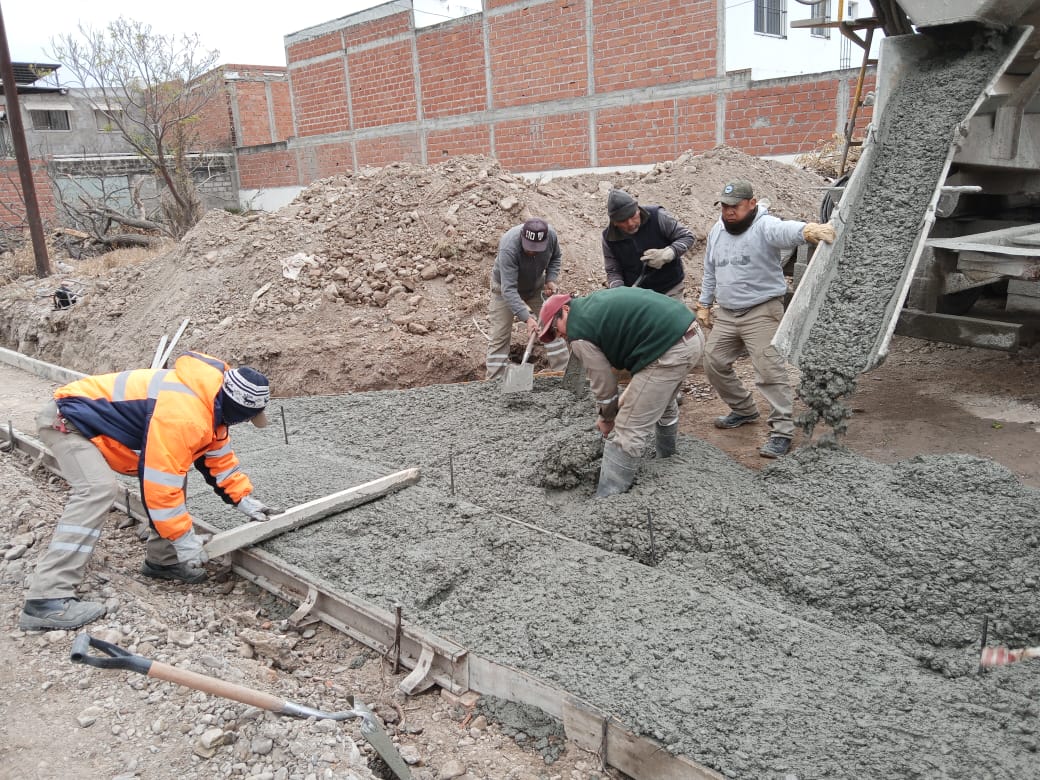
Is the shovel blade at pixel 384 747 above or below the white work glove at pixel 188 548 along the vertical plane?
below

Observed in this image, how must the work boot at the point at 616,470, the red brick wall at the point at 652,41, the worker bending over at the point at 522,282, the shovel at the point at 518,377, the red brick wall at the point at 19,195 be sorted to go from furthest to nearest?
1. the red brick wall at the point at 19,195
2. the red brick wall at the point at 652,41
3. the shovel at the point at 518,377
4. the worker bending over at the point at 522,282
5. the work boot at the point at 616,470

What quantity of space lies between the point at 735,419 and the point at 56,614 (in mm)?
4189

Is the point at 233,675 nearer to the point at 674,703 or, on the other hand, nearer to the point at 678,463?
the point at 674,703

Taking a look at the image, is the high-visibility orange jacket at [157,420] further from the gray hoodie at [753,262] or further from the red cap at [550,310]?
the gray hoodie at [753,262]

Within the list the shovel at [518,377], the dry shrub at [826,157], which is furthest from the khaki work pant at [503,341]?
the dry shrub at [826,157]

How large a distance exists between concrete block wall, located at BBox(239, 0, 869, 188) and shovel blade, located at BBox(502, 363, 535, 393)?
27.2ft

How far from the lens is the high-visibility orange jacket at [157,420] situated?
3.27m

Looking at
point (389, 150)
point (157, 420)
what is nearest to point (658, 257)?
point (157, 420)

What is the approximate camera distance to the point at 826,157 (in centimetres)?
1182

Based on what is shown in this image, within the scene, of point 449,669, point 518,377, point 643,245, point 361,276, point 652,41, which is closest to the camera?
point 449,669

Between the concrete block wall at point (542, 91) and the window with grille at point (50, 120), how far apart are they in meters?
9.38

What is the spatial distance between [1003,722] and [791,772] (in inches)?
28.1

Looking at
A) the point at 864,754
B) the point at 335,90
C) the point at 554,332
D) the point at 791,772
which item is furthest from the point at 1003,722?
the point at 335,90

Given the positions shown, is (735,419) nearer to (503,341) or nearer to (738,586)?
(503,341)
